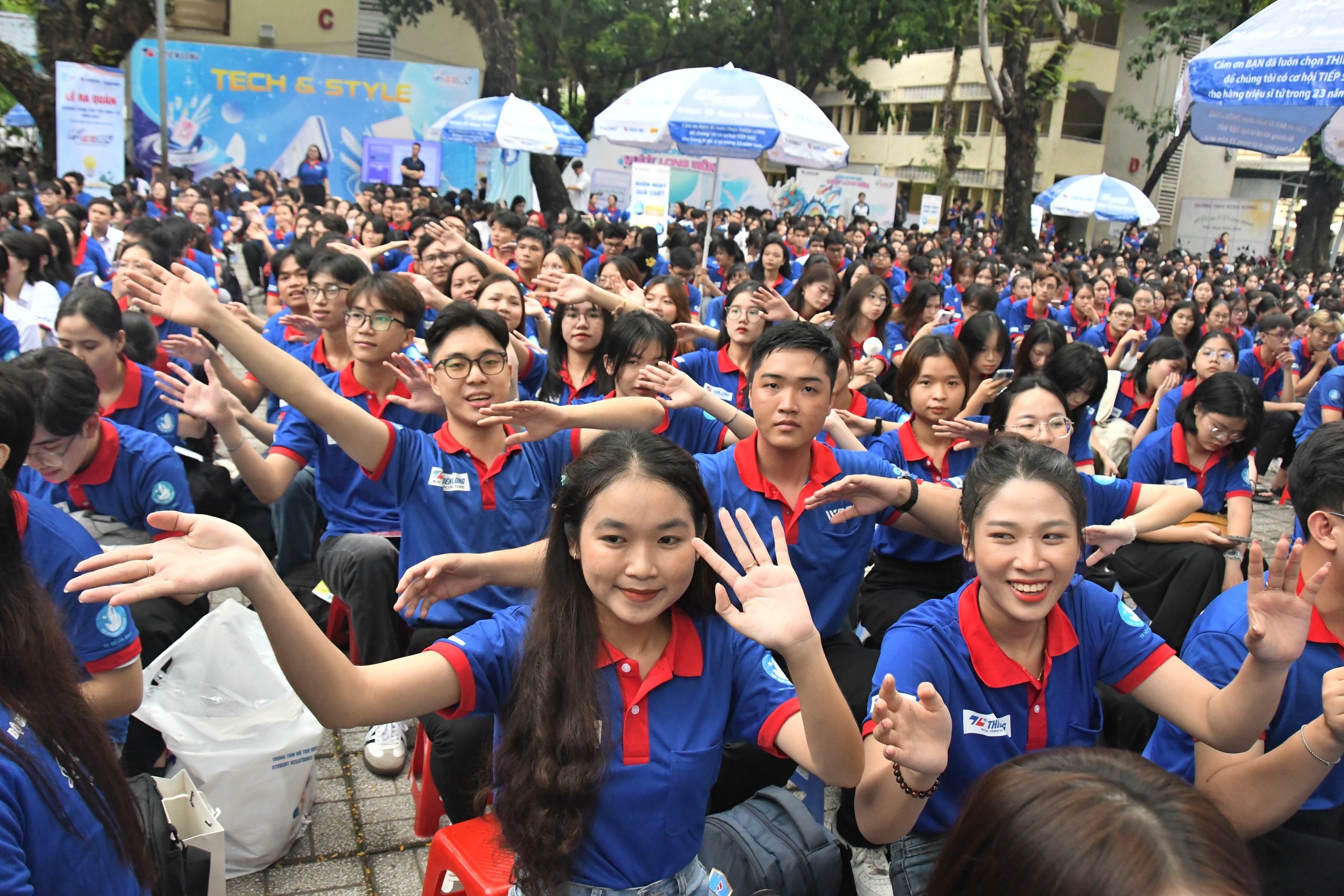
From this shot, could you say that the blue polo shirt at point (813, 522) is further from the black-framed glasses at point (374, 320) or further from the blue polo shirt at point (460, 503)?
the black-framed glasses at point (374, 320)

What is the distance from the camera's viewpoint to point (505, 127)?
1170 centimetres

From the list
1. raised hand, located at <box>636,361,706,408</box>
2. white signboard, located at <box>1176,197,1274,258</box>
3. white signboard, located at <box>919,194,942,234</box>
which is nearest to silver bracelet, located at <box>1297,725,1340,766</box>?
raised hand, located at <box>636,361,706,408</box>

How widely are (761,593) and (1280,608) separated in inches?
40.3

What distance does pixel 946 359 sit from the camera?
12.3 feet

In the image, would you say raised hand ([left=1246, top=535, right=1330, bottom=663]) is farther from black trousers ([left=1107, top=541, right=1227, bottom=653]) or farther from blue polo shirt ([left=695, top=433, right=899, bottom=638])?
black trousers ([left=1107, top=541, right=1227, bottom=653])

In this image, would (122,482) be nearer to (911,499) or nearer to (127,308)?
(911,499)

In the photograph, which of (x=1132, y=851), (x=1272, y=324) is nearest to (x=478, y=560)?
(x=1132, y=851)

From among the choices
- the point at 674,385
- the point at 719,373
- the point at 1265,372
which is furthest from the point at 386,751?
the point at 1265,372

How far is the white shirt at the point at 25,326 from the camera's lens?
4891mm

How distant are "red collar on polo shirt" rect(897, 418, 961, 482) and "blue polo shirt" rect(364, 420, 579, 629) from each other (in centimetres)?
144

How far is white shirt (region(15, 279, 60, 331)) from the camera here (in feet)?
18.4

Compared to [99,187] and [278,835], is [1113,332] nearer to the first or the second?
[278,835]

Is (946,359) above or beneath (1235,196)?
beneath

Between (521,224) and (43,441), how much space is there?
20.4 ft
